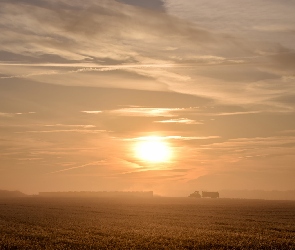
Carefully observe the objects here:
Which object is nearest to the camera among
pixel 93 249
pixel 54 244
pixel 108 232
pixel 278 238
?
pixel 93 249

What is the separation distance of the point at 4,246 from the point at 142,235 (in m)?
13.6

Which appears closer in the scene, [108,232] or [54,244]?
[54,244]

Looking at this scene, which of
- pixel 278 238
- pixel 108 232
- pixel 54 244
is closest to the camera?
pixel 54 244

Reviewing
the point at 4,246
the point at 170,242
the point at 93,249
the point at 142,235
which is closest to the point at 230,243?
the point at 170,242

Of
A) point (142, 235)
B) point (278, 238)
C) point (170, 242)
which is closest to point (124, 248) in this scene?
point (170, 242)

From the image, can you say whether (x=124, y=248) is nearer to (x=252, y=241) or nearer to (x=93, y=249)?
(x=93, y=249)

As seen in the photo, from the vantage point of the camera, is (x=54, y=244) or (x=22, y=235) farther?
(x=22, y=235)

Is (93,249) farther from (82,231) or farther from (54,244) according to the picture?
(82,231)

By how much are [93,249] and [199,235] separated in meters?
13.0

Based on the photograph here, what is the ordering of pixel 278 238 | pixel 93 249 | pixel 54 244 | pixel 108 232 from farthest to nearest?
pixel 108 232
pixel 278 238
pixel 54 244
pixel 93 249

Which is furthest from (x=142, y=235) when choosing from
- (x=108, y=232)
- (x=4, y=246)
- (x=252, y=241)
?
(x=4, y=246)

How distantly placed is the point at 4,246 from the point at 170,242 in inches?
563

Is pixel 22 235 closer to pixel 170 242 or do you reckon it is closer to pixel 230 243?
pixel 170 242

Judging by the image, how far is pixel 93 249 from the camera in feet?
112
